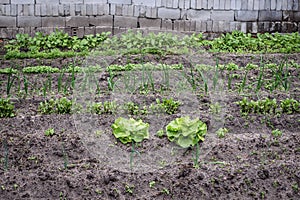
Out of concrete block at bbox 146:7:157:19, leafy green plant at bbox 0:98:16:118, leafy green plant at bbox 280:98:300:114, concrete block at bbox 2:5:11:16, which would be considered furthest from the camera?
concrete block at bbox 146:7:157:19

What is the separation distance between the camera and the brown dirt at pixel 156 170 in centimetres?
297

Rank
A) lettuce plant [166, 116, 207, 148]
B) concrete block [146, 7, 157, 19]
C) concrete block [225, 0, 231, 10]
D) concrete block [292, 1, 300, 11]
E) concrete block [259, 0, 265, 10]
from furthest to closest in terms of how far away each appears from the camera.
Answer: concrete block [292, 1, 300, 11], concrete block [259, 0, 265, 10], concrete block [225, 0, 231, 10], concrete block [146, 7, 157, 19], lettuce plant [166, 116, 207, 148]

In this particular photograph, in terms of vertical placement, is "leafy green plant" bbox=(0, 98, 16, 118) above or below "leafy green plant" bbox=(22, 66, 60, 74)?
below

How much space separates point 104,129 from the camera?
3707 mm

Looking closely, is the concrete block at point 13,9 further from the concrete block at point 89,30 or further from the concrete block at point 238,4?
the concrete block at point 238,4

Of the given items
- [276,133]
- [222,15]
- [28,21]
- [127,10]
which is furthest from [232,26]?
[276,133]

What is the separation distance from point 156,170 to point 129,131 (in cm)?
41

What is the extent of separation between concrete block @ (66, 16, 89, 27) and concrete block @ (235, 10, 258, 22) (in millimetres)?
2123

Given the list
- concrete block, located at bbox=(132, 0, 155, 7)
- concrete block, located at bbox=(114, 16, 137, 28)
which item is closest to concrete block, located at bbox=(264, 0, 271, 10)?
concrete block, located at bbox=(132, 0, 155, 7)

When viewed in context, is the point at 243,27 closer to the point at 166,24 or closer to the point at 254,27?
the point at 254,27

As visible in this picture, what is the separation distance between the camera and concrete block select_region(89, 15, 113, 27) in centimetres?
656

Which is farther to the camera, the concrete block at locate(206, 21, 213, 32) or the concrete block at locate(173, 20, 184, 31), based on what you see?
the concrete block at locate(206, 21, 213, 32)

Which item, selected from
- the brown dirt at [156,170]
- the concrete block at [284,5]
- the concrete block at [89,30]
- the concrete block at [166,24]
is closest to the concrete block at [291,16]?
the concrete block at [284,5]

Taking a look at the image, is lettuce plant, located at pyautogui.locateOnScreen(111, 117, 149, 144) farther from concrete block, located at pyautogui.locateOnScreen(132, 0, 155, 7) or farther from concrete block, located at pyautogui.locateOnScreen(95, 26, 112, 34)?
concrete block, located at pyautogui.locateOnScreen(132, 0, 155, 7)
